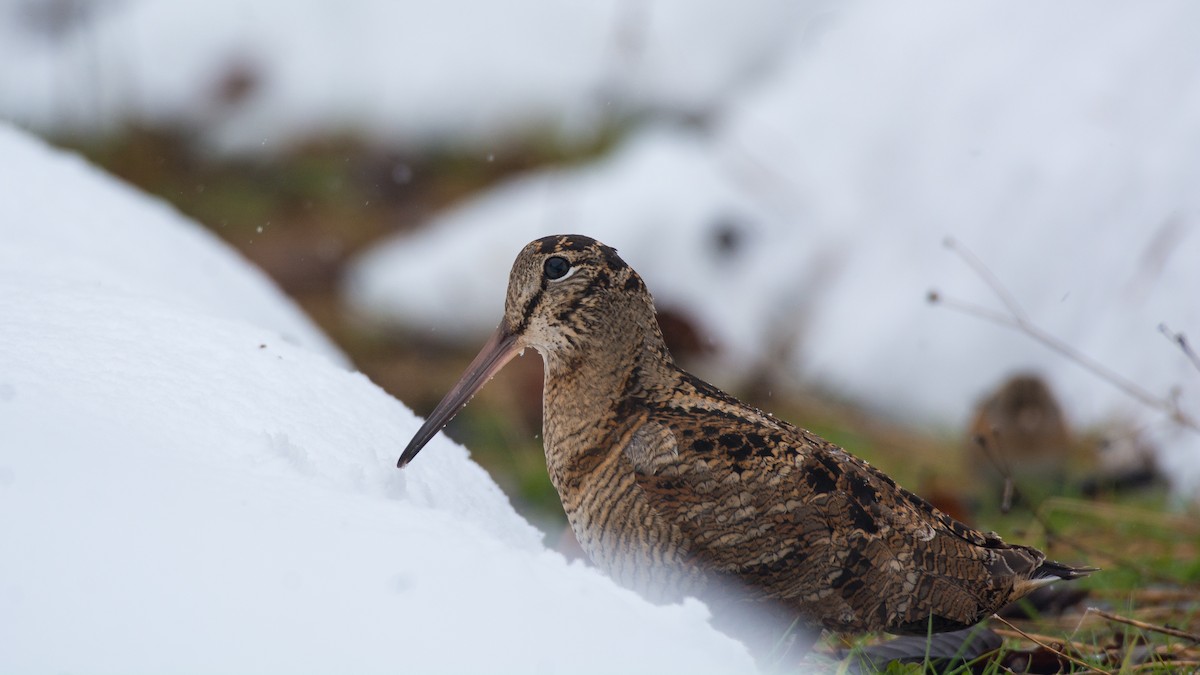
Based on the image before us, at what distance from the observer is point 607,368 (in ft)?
7.46

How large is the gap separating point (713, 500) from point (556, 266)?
0.54 meters

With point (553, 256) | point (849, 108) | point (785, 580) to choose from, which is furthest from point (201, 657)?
point (849, 108)

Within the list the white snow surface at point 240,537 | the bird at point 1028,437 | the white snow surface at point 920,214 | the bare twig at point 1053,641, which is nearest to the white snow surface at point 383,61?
the white snow surface at point 920,214

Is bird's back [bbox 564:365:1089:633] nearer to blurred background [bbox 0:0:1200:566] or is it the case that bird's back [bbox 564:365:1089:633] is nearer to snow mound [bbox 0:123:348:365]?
snow mound [bbox 0:123:348:365]

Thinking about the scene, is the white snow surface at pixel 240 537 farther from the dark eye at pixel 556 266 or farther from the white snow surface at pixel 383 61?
the white snow surface at pixel 383 61

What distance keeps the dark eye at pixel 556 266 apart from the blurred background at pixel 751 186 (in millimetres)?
1374

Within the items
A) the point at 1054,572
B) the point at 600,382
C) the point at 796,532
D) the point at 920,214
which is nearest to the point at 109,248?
the point at 600,382

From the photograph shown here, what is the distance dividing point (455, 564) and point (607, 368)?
85cm

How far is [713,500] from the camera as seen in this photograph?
2012mm

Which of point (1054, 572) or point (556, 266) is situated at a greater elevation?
point (1054, 572)

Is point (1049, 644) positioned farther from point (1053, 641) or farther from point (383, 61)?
point (383, 61)

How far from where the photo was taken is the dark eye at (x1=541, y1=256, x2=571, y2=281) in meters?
2.26

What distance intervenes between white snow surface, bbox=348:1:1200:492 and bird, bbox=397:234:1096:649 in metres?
2.13

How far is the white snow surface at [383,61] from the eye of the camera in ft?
24.1
